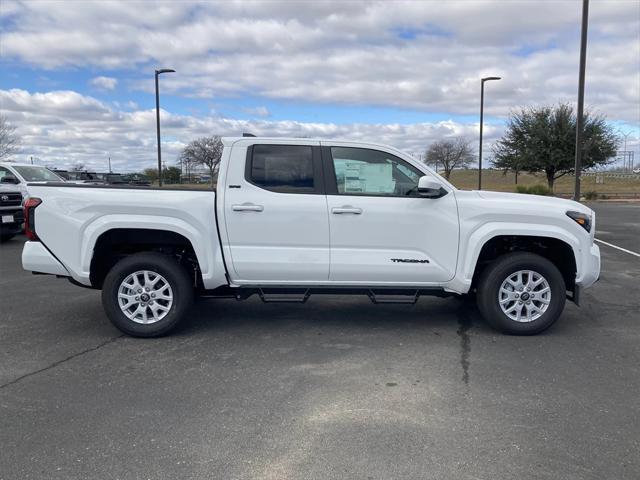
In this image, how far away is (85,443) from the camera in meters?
3.50

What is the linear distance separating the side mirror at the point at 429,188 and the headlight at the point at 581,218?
1.33 metres

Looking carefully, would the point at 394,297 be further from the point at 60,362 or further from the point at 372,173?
the point at 60,362

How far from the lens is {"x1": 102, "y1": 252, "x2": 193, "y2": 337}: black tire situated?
557 cm

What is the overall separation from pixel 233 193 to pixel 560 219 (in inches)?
127

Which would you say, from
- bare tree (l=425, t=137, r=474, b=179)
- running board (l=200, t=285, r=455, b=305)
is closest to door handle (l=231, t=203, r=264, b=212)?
running board (l=200, t=285, r=455, b=305)

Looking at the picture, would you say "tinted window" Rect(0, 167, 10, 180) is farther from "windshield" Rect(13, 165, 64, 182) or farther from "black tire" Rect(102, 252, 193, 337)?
"black tire" Rect(102, 252, 193, 337)

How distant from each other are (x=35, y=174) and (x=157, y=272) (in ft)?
37.4

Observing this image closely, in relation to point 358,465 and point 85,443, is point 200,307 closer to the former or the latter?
point 85,443

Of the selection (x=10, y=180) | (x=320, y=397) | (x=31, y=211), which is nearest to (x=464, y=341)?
(x=320, y=397)

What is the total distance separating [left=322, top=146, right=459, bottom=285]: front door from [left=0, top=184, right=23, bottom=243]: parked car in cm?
1037

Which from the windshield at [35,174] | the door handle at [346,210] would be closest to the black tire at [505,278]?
the door handle at [346,210]

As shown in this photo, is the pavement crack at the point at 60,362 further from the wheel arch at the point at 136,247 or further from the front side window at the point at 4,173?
the front side window at the point at 4,173

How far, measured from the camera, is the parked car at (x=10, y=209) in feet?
43.0

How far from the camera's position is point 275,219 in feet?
18.3
